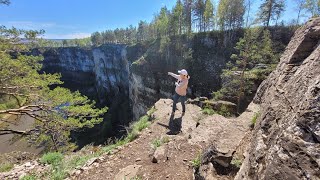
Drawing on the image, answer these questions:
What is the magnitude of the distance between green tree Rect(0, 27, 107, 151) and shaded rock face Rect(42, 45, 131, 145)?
106 feet

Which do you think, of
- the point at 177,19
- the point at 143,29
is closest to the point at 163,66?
the point at 177,19

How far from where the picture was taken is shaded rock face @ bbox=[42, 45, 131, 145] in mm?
50188

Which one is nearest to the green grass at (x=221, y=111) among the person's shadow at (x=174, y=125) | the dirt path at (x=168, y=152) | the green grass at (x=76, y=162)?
the person's shadow at (x=174, y=125)

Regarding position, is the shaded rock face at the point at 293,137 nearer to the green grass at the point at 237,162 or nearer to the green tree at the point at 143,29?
the green grass at the point at 237,162

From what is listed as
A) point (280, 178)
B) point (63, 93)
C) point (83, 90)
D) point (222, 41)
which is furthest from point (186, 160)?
point (83, 90)

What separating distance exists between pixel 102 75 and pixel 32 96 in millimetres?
63372

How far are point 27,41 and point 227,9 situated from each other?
3639cm

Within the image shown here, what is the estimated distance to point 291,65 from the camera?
128 inches

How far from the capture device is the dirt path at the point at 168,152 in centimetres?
439

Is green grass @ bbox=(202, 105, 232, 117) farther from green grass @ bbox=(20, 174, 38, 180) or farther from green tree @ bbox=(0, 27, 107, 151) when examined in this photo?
green grass @ bbox=(20, 174, 38, 180)

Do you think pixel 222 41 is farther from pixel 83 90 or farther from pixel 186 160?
pixel 83 90

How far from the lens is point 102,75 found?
70.0 m

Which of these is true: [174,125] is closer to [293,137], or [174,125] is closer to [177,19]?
[293,137]

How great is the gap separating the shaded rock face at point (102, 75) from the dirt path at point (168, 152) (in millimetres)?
36599
